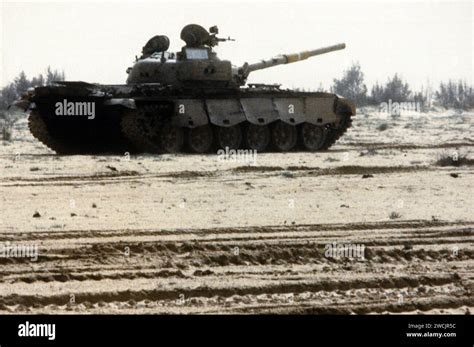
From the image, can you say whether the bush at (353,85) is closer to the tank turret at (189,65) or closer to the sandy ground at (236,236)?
the tank turret at (189,65)

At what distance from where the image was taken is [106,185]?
14.3m

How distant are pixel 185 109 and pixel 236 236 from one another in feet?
36.6

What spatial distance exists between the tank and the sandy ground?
220 cm

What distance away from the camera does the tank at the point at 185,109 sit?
1995 centimetres

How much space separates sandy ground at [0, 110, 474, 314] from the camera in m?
7.51

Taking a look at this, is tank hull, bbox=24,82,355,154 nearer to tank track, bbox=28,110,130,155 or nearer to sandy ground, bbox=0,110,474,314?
tank track, bbox=28,110,130,155

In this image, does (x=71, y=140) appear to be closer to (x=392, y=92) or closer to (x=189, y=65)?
(x=189, y=65)

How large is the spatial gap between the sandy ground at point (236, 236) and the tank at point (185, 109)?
2204mm
